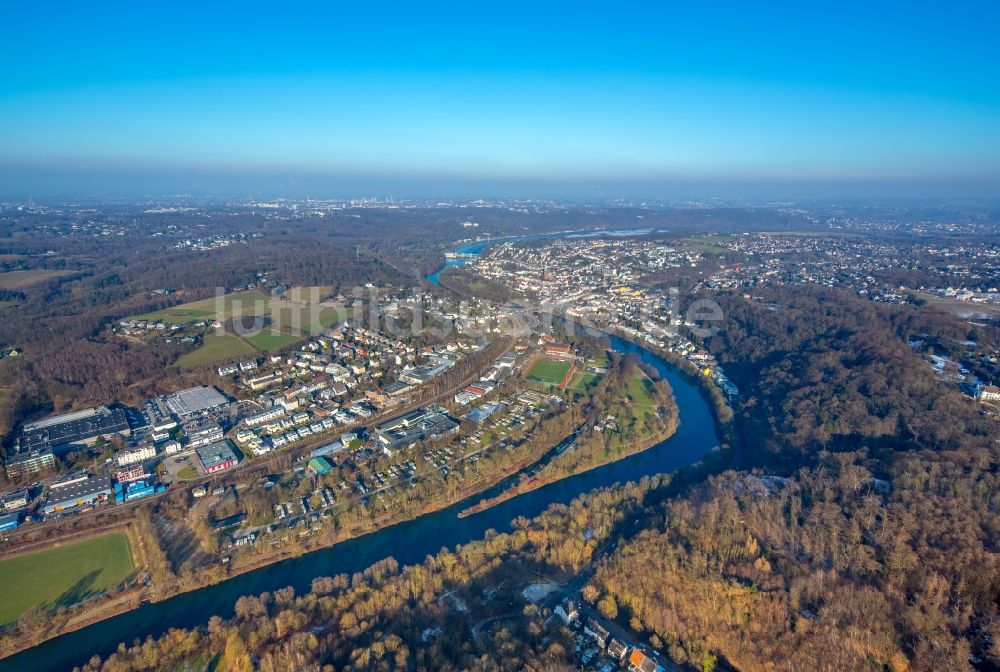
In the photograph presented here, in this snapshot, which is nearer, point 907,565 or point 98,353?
point 907,565

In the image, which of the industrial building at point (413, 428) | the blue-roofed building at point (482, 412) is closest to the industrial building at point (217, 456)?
the industrial building at point (413, 428)

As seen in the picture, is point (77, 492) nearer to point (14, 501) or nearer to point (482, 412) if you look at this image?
point (14, 501)

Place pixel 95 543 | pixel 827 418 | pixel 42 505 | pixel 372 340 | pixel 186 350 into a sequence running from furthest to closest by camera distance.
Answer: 1. pixel 372 340
2. pixel 186 350
3. pixel 827 418
4. pixel 42 505
5. pixel 95 543

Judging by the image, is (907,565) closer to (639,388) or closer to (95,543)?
(639,388)

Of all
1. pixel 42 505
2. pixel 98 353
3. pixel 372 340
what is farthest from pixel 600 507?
pixel 98 353

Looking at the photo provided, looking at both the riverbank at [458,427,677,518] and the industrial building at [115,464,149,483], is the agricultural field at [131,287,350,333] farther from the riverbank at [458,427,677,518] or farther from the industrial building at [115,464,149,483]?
the riverbank at [458,427,677,518]

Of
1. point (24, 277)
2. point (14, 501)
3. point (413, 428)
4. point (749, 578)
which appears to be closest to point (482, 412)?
point (413, 428)

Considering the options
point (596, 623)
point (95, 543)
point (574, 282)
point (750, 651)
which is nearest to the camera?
point (750, 651)
